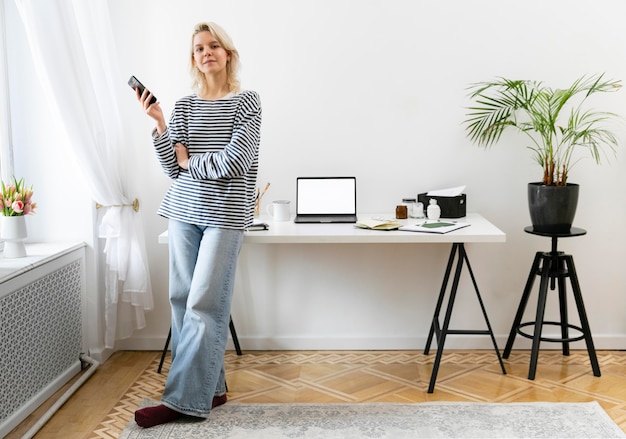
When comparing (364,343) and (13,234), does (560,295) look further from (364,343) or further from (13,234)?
(13,234)

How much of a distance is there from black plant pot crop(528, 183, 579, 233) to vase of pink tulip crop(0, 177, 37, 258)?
244 cm

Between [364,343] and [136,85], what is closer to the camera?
[136,85]

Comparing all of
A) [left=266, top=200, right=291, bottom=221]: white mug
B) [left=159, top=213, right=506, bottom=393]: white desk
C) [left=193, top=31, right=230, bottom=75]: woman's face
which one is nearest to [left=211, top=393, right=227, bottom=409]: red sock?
[left=159, top=213, right=506, bottom=393]: white desk

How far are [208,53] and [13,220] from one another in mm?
1157

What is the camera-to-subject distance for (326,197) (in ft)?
12.8

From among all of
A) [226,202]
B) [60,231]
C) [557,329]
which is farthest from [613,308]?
[60,231]

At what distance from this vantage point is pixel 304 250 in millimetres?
4090

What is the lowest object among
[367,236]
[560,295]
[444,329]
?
[444,329]

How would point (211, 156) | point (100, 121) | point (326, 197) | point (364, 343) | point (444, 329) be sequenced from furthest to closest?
point (364, 343) < point (326, 197) < point (100, 121) < point (444, 329) < point (211, 156)

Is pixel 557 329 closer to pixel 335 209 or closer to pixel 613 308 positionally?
pixel 613 308

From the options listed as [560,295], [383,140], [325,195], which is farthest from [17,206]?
[560,295]

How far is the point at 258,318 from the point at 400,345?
2.71ft

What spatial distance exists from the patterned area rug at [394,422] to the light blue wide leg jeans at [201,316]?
128 mm

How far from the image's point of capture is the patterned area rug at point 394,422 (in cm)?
301
